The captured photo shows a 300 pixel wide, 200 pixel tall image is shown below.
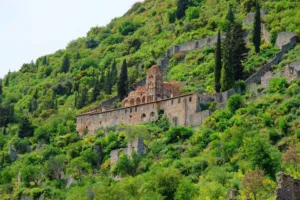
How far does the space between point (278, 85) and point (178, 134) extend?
38.2 feet

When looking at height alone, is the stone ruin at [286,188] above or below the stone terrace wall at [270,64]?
below

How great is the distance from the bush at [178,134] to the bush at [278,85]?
959cm

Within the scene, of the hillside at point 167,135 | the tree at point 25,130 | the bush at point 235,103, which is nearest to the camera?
the hillside at point 167,135

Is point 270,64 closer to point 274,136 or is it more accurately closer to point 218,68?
point 218,68

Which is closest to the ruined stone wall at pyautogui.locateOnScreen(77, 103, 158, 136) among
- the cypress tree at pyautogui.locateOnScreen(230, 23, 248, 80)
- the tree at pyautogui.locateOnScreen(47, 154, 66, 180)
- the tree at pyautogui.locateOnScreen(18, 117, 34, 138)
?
the tree at pyautogui.locateOnScreen(47, 154, 66, 180)

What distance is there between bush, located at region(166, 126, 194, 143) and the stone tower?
12.5 m

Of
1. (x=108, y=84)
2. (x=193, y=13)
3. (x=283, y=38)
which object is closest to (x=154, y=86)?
(x=283, y=38)

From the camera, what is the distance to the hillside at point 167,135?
54.7 metres

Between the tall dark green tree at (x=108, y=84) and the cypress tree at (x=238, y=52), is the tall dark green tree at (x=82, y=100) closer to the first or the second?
the tall dark green tree at (x=108, y=84)

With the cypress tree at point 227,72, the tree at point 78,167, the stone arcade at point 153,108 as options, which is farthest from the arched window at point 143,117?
the cypress tree at point 227,72

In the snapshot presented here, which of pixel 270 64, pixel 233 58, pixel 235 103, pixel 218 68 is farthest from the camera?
pixel 218 68

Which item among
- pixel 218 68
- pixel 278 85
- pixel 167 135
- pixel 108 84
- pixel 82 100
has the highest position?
pixel 218 68

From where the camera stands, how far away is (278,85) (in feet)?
223

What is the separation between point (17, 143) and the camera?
301 ft
